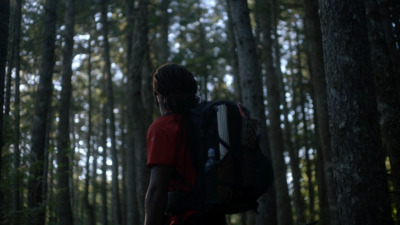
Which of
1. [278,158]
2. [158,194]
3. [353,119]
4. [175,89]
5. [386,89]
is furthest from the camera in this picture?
[278,158]

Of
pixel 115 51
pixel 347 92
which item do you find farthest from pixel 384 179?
pixel 115 51

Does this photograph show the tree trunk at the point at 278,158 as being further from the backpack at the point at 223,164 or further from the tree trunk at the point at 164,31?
the backpack at the point at 223,164

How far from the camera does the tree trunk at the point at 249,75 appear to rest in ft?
32.1

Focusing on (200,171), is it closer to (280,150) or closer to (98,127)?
(280,150)

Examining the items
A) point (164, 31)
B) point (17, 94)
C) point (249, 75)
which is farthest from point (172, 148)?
point (164, 31)

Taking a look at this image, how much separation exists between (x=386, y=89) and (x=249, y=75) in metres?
3.22

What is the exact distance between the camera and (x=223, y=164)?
288cm

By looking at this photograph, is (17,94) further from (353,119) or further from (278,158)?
(353,119)

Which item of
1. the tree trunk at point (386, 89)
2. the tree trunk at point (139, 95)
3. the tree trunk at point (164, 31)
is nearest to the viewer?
the tree trunk at point (386, 89)

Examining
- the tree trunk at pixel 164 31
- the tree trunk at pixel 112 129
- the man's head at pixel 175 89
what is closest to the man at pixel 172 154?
the man's head at pixel 175 89

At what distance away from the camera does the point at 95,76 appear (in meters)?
32.8

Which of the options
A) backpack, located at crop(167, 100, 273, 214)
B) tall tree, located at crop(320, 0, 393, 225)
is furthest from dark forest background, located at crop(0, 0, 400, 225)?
backpack, located at crop(167, 100, 273, 214)

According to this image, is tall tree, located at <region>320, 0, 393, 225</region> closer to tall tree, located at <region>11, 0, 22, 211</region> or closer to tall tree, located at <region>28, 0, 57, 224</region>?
tall tree, located at <region>28, 0, 57, 224</region>

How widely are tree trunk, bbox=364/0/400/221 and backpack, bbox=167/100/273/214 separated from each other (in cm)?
513
